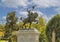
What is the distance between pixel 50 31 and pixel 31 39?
14.6m

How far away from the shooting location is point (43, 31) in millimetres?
36750

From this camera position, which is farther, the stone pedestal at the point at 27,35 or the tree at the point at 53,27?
the tree at the point at 53,27

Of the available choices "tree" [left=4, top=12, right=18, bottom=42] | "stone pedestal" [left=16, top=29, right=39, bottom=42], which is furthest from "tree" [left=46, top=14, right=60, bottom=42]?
"stone pedestal" [left=16, top=29, right=39, bottom=42]

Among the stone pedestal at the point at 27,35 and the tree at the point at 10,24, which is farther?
the tree at the point at 10,24

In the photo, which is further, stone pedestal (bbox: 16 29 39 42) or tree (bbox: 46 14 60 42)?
tree (bbox: 46 14 60 42)

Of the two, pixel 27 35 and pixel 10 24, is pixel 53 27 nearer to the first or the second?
pixel 10 24

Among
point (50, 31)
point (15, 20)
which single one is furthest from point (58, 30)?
point (15, 20)

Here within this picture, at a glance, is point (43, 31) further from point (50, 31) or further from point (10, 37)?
point (10, 37)

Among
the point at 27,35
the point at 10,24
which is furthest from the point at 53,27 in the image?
the point at 27,35

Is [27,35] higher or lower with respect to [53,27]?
lower

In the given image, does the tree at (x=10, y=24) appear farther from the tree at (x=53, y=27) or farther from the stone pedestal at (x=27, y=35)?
the stone pedestal at (x=27, y=35)

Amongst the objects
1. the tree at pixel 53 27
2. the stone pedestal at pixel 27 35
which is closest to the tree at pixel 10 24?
the tree at pixel 53 27

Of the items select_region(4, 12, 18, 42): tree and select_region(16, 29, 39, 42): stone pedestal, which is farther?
select_region(4, 12, 18, 42): tree

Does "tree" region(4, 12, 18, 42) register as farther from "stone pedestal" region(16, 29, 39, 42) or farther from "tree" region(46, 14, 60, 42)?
"stone pedestal" region(16, 29, 39, 42)
